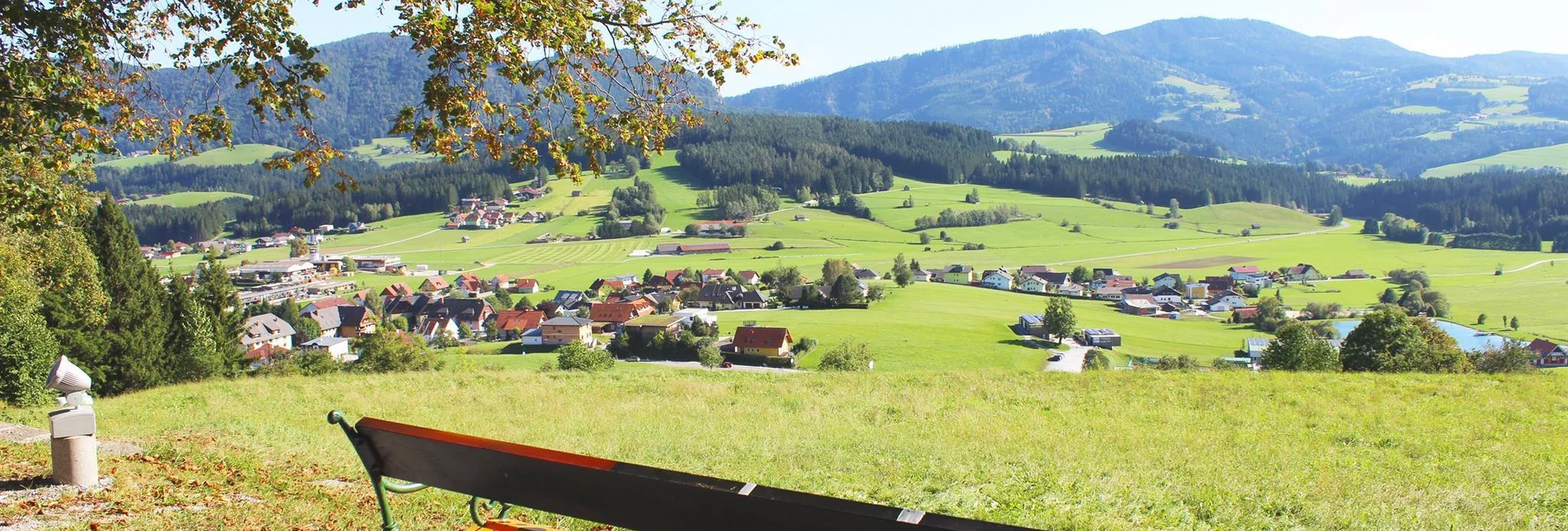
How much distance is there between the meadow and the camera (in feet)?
544

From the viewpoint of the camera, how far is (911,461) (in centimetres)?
882

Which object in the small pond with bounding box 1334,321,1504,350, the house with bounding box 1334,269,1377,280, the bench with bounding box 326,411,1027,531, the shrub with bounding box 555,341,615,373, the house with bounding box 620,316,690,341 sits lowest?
the small pond with bounding box 1334,321,1504,350

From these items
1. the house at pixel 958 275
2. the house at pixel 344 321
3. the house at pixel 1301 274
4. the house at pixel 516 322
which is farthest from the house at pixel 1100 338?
the house at pixel 344 321

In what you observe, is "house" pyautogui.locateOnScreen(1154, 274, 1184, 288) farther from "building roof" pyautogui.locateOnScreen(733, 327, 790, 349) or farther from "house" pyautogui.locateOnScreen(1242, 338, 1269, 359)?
"building roof" pyautogui.locateOnScreen(733, 327, 790, 349)

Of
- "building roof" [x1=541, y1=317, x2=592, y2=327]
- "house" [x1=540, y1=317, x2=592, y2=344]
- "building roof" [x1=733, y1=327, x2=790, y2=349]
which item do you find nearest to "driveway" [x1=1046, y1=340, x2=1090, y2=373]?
"building roof" [x1=733, y1=327, x2=790, y2=349]

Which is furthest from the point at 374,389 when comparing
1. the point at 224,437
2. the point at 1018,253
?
the point at 1018,253

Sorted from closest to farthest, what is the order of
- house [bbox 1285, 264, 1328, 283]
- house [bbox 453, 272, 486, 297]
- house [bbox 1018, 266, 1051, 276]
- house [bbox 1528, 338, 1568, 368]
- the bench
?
the bench
house [bbox 1528, 338, 1568, 368]
house [bbox 453, 272, 486, 297]
house [bbox 1018, 266, 1051, 276]
house [bbox 1285, 264, 1328, 283]

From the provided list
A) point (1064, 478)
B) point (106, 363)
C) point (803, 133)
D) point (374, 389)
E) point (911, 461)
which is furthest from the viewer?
point (803, 133)

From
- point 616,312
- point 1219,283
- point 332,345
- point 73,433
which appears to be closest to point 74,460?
point 73,433

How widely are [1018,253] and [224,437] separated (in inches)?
4079

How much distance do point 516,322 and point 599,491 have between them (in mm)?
68997

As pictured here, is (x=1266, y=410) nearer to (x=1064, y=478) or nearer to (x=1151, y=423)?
(x=1151, y=423)

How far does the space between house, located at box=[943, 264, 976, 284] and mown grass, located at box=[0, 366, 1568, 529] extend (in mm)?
72763

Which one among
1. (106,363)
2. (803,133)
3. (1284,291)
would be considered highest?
(803,133)
